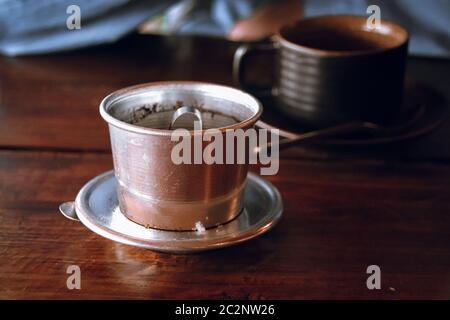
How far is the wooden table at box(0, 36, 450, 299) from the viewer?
1.39ft

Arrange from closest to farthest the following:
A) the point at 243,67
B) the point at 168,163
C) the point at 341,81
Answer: the point at 168,163 < the point at 341,81 < the point at 243,67

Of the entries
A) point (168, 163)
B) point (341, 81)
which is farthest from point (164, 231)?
point (341, 81)

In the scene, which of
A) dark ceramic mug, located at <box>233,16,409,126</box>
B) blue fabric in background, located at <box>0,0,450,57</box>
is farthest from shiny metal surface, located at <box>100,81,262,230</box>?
blue fabric in background, located at <box>0,0,450,57</box>

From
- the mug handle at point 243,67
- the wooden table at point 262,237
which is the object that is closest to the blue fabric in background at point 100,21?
the wooden table at point 262,237

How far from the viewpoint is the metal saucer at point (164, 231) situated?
0.43 m

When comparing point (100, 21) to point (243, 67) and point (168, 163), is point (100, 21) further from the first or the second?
point (168, 163)

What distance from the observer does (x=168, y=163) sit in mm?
436

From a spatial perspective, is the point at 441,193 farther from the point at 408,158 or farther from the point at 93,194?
the point at 93,194

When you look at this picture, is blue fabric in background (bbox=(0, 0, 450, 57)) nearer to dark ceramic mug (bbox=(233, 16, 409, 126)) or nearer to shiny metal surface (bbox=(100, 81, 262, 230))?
dark ceramic mug (bbox=(233, 16, 409, 126))

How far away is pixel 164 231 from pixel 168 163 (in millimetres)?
57

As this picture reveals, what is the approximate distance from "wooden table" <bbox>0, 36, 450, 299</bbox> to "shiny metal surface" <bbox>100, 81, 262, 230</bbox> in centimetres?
3

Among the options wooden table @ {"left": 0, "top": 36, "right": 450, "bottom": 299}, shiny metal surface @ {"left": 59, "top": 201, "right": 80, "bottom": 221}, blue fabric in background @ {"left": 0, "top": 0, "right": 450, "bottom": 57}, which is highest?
blue fabric in background @ {"left": 0, "top": 0, "right": 450, "bottom": 57}

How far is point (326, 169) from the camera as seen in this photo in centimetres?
62
